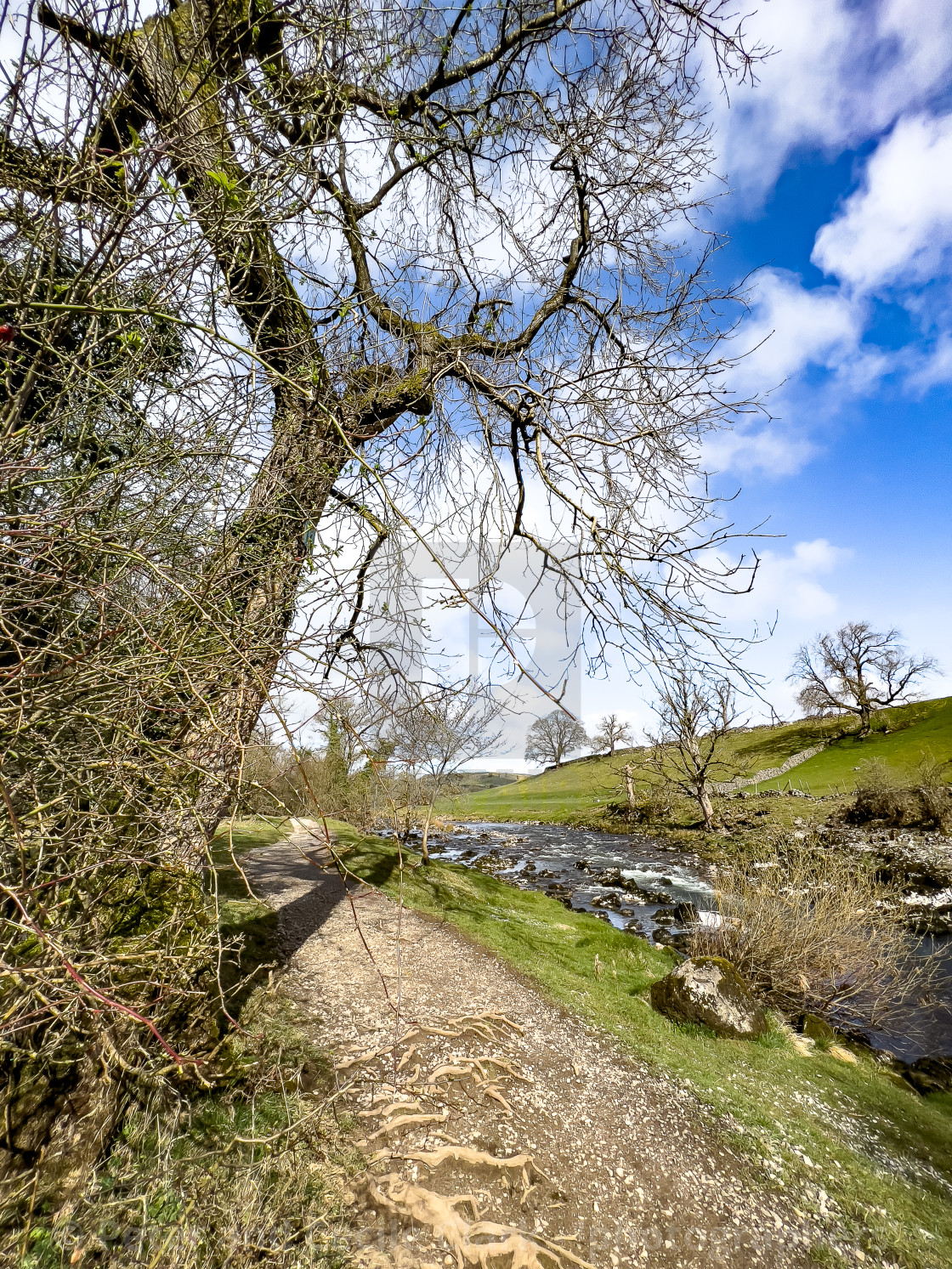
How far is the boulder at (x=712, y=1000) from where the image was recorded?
22.2 ft

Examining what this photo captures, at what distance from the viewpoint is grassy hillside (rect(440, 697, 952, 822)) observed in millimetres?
33281

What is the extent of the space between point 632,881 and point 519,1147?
1364 cm

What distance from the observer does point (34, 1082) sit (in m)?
2.57

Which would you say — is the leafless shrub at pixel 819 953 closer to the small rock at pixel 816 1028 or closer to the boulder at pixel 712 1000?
the small rock at pixel 816 1028

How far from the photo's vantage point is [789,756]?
4362cm

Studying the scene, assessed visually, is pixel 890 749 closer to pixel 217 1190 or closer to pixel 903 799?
pixel 903 799

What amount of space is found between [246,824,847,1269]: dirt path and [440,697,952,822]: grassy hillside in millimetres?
23721

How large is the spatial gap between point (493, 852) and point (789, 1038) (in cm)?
1672

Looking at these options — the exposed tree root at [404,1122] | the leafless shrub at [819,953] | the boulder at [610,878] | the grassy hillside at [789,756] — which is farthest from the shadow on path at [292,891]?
the grassy hillside at [789,756]

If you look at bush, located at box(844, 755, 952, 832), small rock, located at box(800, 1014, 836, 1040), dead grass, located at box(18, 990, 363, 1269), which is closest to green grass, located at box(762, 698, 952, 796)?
bush, located at box(844, 755, 952, 832)

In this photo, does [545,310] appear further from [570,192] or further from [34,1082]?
[34,1082]

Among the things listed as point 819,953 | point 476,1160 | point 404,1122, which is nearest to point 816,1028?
point 819,953

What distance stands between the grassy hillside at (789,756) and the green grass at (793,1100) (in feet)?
67.8

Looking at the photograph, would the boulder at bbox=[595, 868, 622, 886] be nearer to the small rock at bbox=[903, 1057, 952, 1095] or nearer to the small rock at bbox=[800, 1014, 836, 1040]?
the small rock at bbox=[800, 1014, 836, 1040]
